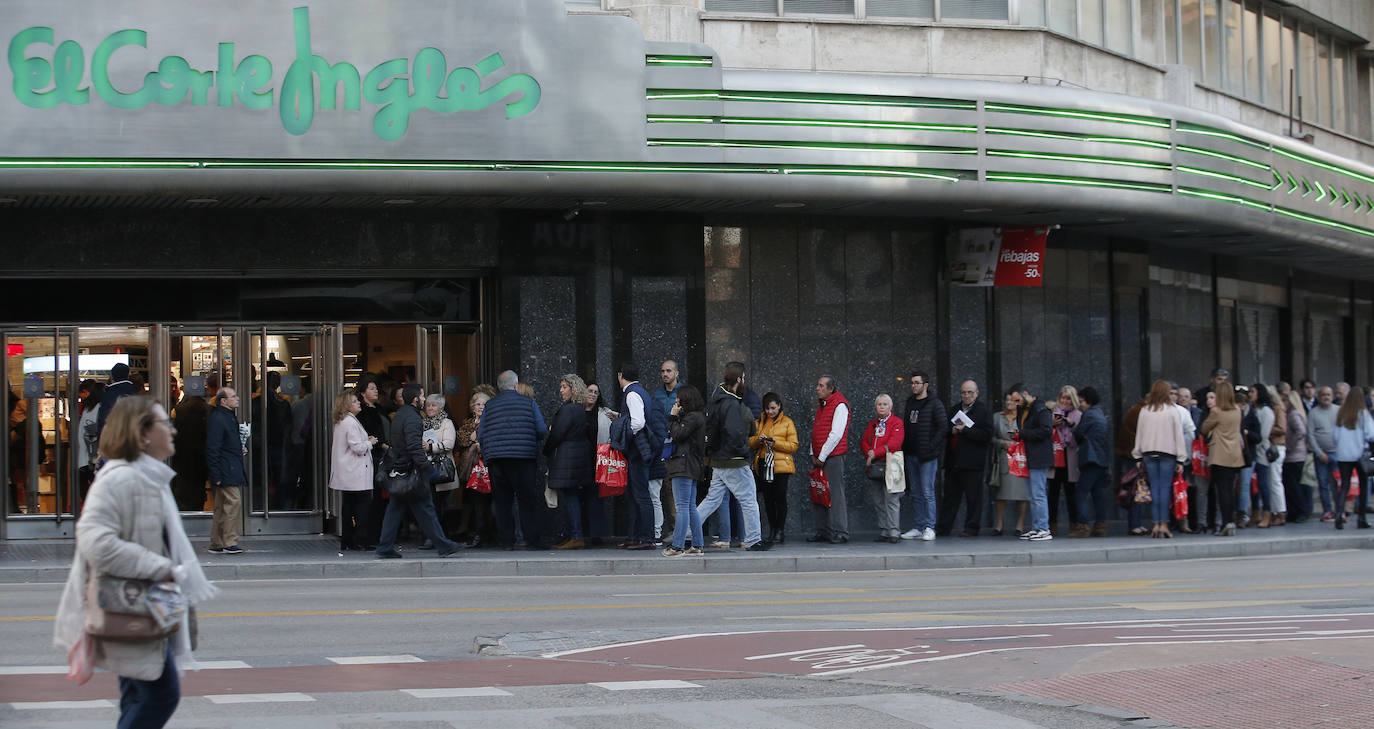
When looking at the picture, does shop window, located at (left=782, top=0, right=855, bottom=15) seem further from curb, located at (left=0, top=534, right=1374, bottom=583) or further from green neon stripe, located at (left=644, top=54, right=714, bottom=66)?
curb, located at (left=0, top=534, right=1374, bottom=583)

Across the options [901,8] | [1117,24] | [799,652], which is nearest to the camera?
[799,652]

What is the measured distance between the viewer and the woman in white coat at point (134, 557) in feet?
21.3

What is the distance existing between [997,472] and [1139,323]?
5.00m

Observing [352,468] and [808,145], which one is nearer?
[352,468]

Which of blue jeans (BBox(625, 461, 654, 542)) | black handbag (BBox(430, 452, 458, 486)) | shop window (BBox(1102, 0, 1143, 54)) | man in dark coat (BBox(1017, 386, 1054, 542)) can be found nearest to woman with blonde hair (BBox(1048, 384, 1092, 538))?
man in dark coat (BBox(1017, 386, 1054, 542))

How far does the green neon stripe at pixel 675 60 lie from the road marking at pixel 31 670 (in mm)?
10900

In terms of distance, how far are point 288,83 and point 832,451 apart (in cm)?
729

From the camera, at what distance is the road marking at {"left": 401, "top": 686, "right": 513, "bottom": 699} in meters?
9.12

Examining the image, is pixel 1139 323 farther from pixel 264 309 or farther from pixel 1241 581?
pixel 264 309

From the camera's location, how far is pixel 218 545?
59.8 feet

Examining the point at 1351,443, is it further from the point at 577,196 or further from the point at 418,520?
the point at 418,520

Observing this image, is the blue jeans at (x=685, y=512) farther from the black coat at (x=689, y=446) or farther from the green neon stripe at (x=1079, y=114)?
the green neon stripe at (x=1079, y=114)

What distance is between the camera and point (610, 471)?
1888cm

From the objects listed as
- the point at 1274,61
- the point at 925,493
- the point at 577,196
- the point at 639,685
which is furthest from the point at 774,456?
the point at 1274,61
